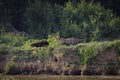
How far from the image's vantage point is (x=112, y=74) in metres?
28.9

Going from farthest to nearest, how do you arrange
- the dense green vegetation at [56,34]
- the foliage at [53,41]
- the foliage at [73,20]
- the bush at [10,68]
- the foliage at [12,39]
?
the foliage at [73,20]
the foliage at [12,39]
the foliage at [53,41]
the bush at [10,68]
the dense green vegetation at [56,34]

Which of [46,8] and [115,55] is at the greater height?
[46,8]

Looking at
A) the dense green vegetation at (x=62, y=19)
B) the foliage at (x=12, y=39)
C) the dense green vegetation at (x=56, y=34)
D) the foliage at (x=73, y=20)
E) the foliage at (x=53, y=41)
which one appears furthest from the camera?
the dense green vegetation at (x=62, y=19)

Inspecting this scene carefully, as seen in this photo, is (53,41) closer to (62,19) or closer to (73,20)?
(62,19)

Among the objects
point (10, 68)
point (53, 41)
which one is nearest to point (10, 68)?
point (10, 68)

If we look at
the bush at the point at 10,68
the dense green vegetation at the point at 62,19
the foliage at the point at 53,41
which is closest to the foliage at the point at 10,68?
the bush at the point at 10,68

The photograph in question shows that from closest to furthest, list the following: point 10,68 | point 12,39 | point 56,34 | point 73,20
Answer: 1. point 10,68
2. point 12,39
3. point 56,34
4. point 73,20

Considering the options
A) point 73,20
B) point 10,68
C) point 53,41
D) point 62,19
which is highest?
point 62,19

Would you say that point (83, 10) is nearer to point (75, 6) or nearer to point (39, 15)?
point (75, 6)

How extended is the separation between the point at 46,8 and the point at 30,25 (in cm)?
268

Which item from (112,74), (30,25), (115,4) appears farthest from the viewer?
(115,4)

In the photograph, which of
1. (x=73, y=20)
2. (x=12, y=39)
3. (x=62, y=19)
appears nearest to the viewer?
(x=12, y=39)

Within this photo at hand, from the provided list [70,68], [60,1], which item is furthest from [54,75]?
[60,1]

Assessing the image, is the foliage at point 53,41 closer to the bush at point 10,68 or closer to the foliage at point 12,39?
the foliage at point 12,39
